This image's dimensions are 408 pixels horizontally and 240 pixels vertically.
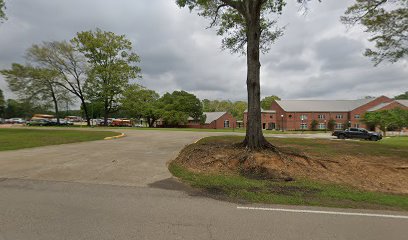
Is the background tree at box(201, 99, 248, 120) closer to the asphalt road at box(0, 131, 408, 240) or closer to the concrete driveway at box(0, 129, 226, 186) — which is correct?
the concrete driveway at box(0, 129, 226, 186)

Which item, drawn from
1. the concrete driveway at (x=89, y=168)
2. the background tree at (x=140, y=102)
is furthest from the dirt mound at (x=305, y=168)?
the background tree at (x=140, y=102)

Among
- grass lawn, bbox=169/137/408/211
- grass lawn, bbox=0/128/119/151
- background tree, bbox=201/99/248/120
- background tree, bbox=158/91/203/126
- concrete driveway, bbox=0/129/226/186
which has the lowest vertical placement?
grass lawn, bbox=169/137/408/211

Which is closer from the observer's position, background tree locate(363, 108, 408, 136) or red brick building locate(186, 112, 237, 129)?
background tree locate(363, 108, 408, 136)

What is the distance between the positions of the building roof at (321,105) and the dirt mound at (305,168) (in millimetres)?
74609

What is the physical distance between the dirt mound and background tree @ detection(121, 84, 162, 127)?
47964 millimetres

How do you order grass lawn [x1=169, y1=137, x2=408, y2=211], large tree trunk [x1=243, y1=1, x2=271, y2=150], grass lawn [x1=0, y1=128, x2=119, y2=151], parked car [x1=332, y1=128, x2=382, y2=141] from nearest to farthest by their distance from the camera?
grass lawn [x1=169, y1=137, x2=408, y2=211], large tree trunk [x1=243, y1=1, x2=271, y2=150], grass lawn [x1=0, y1=128, x2=119, y2=151], parked car [x1=332, y1=128, x2=382, y2=141]

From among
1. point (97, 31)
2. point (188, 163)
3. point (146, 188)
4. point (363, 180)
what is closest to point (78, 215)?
point (146, 188)

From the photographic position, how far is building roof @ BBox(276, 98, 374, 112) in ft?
265

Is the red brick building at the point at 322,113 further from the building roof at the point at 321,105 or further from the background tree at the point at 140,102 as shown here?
the background tree at the point at 140,102

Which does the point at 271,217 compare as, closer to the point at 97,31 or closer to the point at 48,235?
the point at 48,235

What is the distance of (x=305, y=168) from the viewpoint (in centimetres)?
929

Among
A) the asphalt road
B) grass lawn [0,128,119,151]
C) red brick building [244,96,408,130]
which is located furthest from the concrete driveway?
red brick building [244,96,408,130]

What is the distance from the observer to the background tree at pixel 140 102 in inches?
2219

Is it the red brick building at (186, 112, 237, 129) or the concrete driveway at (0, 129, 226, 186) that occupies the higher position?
the red brick building at (186, 112, 237, 129)
